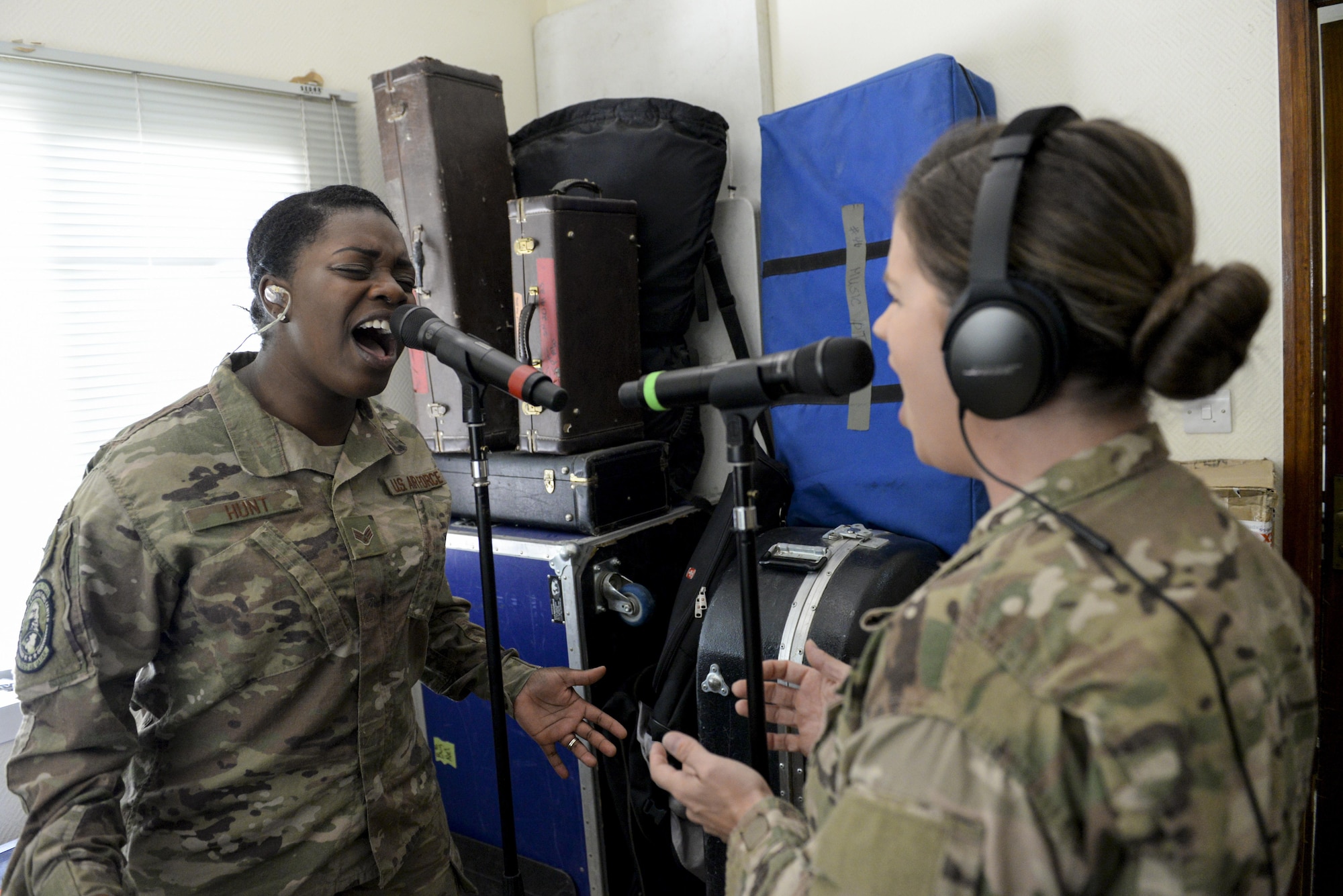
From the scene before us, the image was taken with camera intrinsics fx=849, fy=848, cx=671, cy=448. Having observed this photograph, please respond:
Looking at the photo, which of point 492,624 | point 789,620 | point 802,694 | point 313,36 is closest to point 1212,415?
point 789,620

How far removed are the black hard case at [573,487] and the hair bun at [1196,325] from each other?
1.57 m

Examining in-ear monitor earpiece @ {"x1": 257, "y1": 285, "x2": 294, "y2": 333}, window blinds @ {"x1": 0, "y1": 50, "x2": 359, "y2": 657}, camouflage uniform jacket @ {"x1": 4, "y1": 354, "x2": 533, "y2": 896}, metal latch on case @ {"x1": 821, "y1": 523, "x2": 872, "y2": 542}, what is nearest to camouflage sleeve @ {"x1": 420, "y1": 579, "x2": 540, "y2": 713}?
camouflage uniform jacket @ {"x1": 4, "y1": 354, "x2": 533, "y2": 896}

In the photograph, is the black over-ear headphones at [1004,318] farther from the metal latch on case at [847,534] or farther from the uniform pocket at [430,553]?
the metal latch on case at [847,534]

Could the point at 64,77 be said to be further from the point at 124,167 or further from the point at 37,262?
the point at 37,262

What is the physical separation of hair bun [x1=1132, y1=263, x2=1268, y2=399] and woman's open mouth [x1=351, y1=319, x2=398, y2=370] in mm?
1046

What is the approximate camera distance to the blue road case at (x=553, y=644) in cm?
202

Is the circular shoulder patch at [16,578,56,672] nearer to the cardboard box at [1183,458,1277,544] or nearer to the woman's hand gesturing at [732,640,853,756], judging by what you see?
the woman's hand gesturing at [732,640,853,756]

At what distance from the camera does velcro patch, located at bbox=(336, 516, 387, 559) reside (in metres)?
1.27

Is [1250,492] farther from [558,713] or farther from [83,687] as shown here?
[83,687]

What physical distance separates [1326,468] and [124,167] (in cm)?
317

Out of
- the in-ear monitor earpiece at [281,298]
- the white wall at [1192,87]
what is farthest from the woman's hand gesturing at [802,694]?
the white wall at [1192,87]

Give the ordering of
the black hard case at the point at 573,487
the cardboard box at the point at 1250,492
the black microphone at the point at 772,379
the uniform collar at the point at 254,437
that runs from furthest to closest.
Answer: the black hard case at the point at 573,487 < the cardboard box at the point at 1250,492 < the uniform collar at the point at 254,437 < the black microphone at the point at 772,379

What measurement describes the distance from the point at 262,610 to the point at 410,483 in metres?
0.33

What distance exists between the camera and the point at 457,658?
1.49 metres
